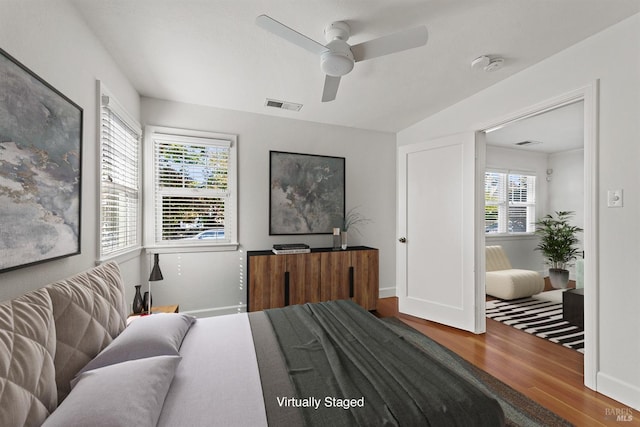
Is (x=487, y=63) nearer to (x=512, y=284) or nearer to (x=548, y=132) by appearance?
(x=548, y=132)

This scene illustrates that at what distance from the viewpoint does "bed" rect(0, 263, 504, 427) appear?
858 millimetres

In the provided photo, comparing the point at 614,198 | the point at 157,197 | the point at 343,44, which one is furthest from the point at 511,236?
the point at 157,197

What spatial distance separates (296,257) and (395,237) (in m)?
1.81

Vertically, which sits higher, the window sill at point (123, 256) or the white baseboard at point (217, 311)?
the window sill at point (123, 256)

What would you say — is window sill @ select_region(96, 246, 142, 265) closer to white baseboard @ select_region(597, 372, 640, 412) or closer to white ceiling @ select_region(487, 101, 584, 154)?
white baseboard @ select_region(597, 372, 640, 412)

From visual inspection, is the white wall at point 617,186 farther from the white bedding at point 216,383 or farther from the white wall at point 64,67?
the white wall at point 64,67

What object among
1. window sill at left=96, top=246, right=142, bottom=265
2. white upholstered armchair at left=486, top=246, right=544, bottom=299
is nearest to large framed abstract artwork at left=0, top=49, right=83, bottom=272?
window sill at left=96, top=246, right=142, bottom=265

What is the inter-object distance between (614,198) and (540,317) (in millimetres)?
2154

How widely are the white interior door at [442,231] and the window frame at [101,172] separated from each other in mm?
3108

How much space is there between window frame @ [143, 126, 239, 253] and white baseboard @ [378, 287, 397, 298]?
2245 millimetres

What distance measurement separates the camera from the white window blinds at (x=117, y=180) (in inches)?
81.7

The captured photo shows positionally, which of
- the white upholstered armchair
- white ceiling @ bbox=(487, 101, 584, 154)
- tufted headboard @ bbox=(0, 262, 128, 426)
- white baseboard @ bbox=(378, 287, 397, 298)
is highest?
white ceiling @ bbox=(487, 101, 584, 154)

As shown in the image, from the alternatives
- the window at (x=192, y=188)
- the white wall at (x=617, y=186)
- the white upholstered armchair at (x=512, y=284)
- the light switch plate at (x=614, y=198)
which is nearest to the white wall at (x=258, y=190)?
the window at (x=192, y=188)

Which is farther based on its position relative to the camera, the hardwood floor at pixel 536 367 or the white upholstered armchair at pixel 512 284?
the white upholstered armchair at pixel 512 284
